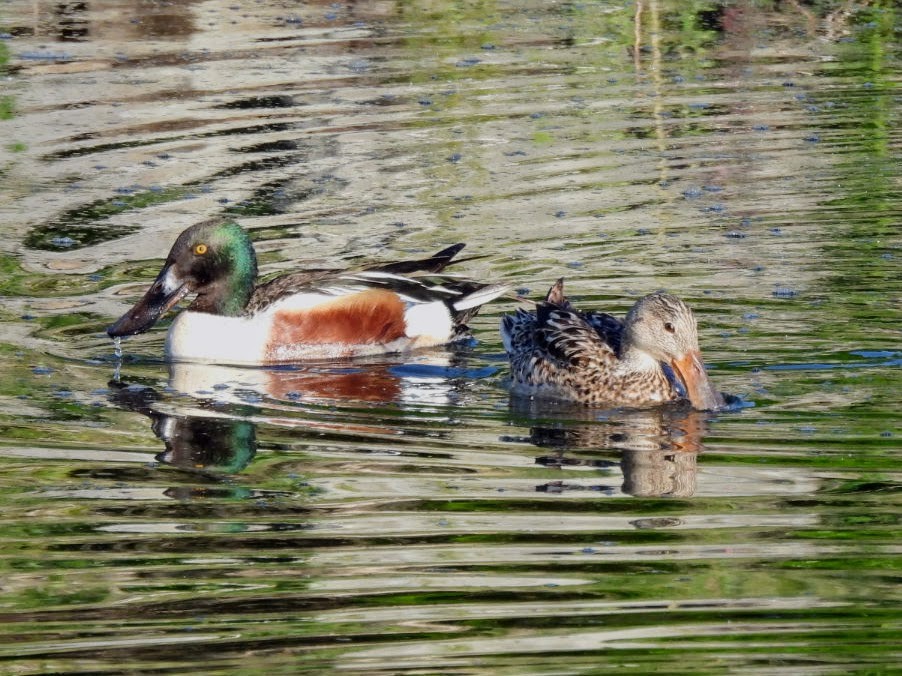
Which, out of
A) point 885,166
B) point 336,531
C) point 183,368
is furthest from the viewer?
point 885,166

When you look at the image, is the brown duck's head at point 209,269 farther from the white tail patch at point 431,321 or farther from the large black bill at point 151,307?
the white tail patch at point 431,321

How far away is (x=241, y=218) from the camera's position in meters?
12.0

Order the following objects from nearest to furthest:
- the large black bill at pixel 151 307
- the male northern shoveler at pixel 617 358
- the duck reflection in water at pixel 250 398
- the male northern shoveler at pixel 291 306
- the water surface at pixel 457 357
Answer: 1. the water surface at pixel 457 357
2. the duck reflection in water at pixel 250 398
3. the male northern shoveler at pixel 617 358
4. the large black bill at pixel 151 307
5. the male northern shoveler at pixel 291 306

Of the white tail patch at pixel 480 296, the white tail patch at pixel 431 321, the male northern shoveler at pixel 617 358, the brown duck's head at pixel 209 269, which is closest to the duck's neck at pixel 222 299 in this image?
the brown duck's head at pixel 209 269

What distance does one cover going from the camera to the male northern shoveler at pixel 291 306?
9961 millimetres

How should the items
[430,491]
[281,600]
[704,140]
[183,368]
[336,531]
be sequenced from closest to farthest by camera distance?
[281,600], [336,531], [430,491], [183,368], [704,140]

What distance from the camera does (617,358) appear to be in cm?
889

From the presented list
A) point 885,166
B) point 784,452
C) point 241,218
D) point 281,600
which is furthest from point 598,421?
point 885,166

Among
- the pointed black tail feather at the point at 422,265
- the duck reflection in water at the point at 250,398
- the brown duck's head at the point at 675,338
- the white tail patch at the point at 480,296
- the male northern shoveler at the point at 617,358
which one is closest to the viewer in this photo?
the duck reflection in water at the point at 250,398

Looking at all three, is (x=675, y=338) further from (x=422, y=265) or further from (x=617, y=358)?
(x=422, y=265)

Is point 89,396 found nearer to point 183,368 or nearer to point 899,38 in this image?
point 183,368

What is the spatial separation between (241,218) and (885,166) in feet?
14.7

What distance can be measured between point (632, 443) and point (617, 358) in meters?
0.99

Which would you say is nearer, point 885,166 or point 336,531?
point 336,531
